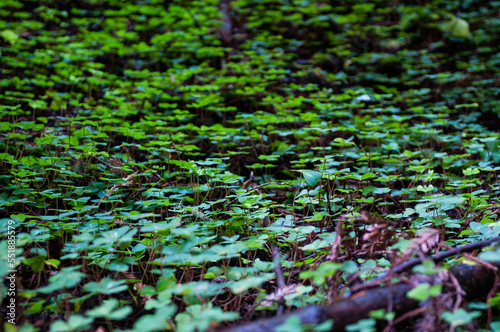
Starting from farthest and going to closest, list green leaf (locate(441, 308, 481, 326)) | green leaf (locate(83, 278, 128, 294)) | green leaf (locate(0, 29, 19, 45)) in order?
1. green leaf (locate(0, 29, 19, 45))
2. green leaf (locate(83, 278, 128, 294))
3. green leaf (locate(441, 308, 481, 326))

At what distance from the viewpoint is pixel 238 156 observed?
3201 millimetres

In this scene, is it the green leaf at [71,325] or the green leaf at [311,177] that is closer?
the green leaf at [71,325]

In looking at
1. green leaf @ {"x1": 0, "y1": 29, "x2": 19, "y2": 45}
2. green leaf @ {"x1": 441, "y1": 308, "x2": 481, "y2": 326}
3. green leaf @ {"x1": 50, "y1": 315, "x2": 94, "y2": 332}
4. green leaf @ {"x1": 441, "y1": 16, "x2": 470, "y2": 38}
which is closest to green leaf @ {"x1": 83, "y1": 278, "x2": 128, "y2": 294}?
A: green leaf @ {"x1": 50, "y1": 315, "x2": 94, "y2": 332}

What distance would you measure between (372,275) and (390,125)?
2.58 m

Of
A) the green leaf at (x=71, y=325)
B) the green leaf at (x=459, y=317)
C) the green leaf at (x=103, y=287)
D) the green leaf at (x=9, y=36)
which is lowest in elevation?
the green leaf at (x=103, y=287)

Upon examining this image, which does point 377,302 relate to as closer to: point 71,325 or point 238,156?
point 71,325

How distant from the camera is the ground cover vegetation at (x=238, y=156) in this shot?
1404 mm

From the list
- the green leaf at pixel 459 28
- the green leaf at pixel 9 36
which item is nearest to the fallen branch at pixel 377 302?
the green leaf at pixel 9 36

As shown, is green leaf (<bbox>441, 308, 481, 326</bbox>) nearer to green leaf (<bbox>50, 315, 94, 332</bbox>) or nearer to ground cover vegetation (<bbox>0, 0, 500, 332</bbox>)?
ground cover vegetation (<bbox>0, 0, 500, 332</bbox>)

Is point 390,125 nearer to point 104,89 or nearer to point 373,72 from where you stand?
point 373,72

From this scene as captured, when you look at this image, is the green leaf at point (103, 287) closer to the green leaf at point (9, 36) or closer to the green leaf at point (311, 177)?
the green leaf at point (311, 177)

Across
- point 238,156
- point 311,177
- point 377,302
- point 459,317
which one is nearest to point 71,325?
point 377,302

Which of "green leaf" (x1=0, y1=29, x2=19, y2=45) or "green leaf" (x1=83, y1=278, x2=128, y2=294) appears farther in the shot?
"green leaf" (x1=0, y1=29, x2=19, y2=45)

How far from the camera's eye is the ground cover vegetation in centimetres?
140
